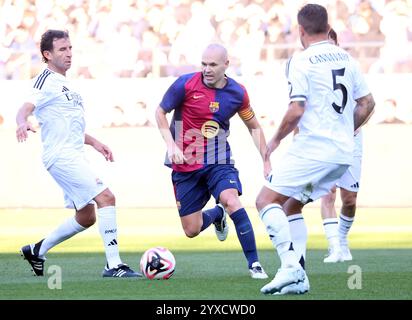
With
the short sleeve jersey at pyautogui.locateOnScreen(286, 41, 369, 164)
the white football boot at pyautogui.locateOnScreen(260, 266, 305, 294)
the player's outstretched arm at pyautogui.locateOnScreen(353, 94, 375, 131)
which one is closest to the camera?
the white football boot at pyautogui.locateOnScreen(260, 266, 305, 294)

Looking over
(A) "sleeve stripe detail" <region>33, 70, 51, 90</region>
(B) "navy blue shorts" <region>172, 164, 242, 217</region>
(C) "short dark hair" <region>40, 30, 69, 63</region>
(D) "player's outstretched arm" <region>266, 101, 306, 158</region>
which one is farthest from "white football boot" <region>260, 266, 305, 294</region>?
(C) "short dark hair" <region>40, 30, 69, 63</region>

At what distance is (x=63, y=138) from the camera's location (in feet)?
32.1

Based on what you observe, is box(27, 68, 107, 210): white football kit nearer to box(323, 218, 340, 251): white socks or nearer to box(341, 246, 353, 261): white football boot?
box(323, 218, 340, 251): white socks

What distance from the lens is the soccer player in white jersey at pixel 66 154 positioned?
9633 millimetres

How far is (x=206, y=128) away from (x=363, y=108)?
2085 mm

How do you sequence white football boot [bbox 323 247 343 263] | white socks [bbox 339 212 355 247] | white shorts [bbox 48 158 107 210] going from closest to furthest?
1. white shorts [bbox 48 158 107 210]
2. white football boot [bbox 323 247 343 263]
3. white socks [bbox 339 212 355 247]

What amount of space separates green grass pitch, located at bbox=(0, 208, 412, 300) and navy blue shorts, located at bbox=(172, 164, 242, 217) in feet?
2.19

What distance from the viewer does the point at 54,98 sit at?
32.1ft

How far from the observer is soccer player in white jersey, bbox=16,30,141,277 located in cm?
963

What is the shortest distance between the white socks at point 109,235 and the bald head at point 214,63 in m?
1.55

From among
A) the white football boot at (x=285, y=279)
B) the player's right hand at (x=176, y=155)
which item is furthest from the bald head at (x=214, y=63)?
the white football boot at (x=285, y=279)

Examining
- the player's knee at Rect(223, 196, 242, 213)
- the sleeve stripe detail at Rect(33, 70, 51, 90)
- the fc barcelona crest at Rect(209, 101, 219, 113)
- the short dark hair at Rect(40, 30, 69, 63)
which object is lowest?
the player's knee at Rect(223, 196, 242, 213)
